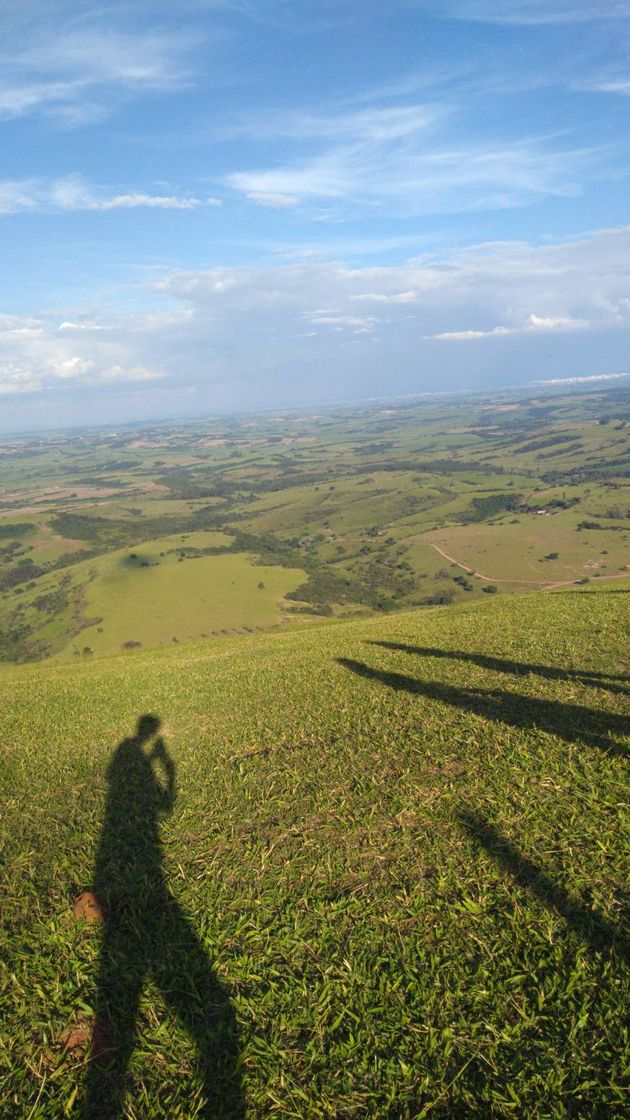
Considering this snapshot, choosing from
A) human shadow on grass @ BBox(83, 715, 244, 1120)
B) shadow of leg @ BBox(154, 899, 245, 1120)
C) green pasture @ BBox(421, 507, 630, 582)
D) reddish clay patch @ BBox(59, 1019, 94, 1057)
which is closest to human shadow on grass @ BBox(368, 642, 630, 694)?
human shadow on grass @ BBox(83, 715, 244, 1120)

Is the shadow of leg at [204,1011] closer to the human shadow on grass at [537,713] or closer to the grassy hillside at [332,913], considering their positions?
the grassy hillside at [332,913]

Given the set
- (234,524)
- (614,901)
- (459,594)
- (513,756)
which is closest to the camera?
(614,901)

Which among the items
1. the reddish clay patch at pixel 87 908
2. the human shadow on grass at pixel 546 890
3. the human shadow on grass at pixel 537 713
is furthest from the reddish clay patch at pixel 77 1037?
the human shadow on grass at pixel 537 713

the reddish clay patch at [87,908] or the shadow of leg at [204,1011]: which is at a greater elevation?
the shadow of leg at [204,1011]

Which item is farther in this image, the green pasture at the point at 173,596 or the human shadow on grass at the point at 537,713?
the green pasture at the point at 173,596

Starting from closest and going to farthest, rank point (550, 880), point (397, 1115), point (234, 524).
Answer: point (397, 1115) → point (550, 880) → point (234, 524)

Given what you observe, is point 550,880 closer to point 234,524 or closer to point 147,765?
point 147,765

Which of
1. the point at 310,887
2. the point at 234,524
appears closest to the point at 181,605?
the point at 234,524
